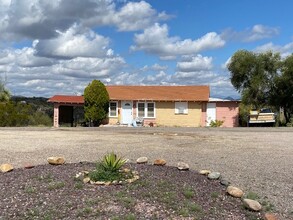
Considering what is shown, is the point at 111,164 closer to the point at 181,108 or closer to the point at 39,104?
the point at 181,108

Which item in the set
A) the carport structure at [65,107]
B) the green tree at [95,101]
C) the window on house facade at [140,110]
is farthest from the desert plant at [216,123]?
the carport structure at [65,107]

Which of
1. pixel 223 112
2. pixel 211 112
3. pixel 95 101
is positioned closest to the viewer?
pixel 95 101

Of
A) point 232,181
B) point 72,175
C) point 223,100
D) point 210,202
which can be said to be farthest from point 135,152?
point 223,100

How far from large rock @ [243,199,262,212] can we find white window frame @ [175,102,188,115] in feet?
90.5

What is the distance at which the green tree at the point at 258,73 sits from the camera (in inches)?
1309

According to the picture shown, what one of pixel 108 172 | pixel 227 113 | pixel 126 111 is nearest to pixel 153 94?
pixel 126 111

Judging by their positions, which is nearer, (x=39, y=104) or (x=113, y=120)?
(x=113, y=120)

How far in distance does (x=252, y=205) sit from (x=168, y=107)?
92.1 ft

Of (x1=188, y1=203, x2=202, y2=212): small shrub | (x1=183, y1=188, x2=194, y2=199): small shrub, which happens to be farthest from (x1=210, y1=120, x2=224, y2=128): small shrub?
(x1=188, y1=203, x2=202, y2=212): small shrub

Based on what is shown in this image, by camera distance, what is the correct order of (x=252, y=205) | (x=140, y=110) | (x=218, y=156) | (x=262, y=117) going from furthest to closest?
(x=140, y=110)
(x=262, y=117)
(x=218, y=156)
(x=252, y=205)

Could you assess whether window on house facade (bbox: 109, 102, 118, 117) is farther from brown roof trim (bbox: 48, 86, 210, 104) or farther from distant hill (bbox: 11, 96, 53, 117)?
distant hill (bbox: 11, 96, 53, 117)

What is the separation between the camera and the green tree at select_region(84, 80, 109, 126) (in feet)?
107

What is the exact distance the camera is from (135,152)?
43.2 ft

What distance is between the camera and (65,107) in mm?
36438
